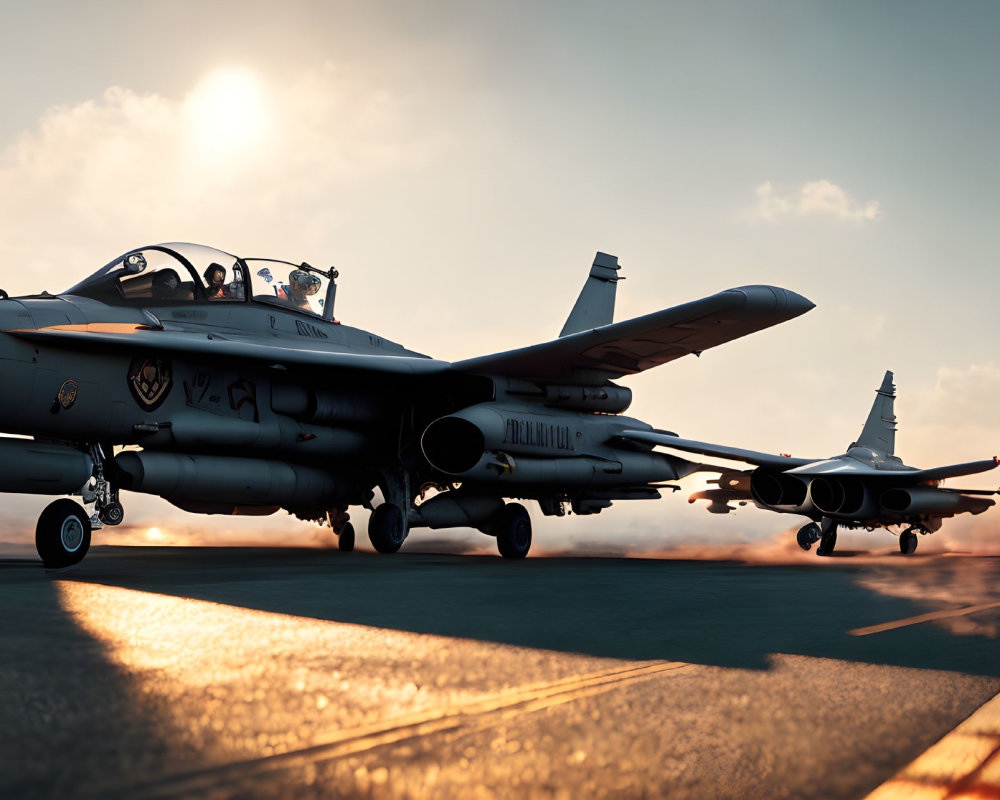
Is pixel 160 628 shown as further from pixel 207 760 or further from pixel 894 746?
pixel 894 746

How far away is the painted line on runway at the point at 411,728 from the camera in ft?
5.57

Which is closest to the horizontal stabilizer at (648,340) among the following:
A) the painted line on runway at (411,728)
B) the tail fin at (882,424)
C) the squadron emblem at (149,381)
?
the squadron emblem at (149,381)

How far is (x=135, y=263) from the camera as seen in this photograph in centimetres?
984

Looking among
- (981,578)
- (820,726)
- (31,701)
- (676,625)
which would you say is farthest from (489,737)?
(981,578)

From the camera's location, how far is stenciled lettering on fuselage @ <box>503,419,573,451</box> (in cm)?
1149

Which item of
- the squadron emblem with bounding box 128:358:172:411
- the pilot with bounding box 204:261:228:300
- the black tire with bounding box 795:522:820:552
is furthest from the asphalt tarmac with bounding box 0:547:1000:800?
the black tire with bounding box 795:522:820:552

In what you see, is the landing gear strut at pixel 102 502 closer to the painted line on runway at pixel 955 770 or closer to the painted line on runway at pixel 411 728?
the painted line on runway at pixel 411 728

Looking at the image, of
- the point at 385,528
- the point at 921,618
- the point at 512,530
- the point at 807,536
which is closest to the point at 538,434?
the point at 512,530

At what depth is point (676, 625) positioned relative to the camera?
175 inches

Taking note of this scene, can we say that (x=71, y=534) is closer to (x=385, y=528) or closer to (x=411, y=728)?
(x=385, y=528)

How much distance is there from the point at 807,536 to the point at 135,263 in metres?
16.3

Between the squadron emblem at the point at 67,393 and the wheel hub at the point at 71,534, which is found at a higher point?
the squadron emblem at the point at 67,393

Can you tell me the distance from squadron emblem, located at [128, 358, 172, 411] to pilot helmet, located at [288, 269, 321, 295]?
2835mm

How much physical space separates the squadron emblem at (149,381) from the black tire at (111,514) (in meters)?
1.40
